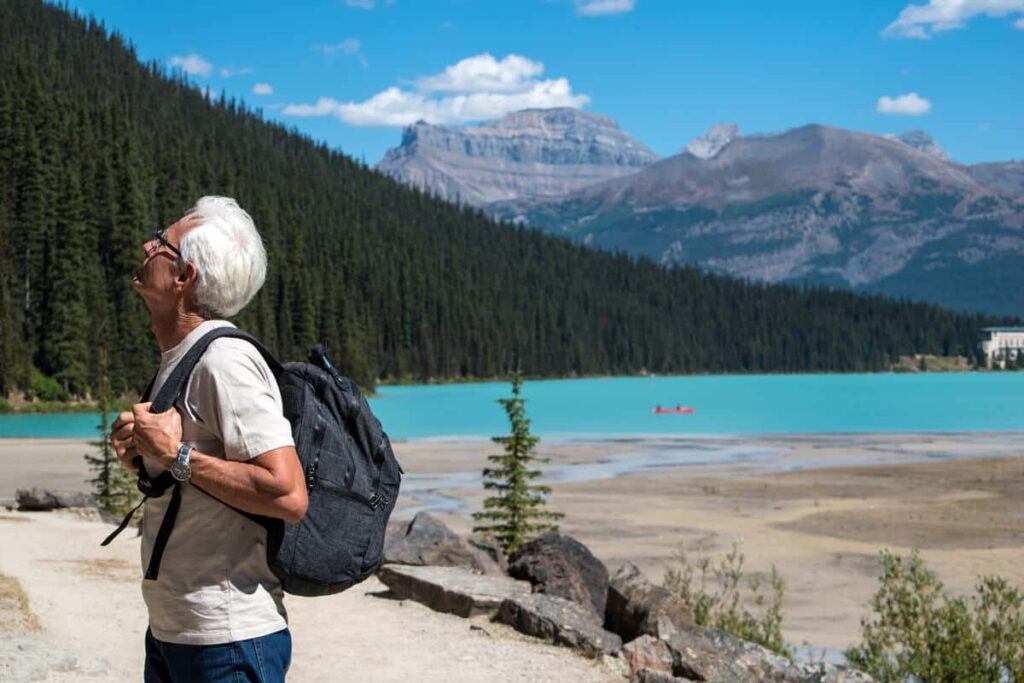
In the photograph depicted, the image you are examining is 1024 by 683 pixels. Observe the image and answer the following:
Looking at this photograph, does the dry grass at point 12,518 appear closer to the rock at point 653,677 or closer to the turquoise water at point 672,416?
the rock at point 653,677

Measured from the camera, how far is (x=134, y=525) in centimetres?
2142

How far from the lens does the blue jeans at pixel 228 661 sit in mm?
3686

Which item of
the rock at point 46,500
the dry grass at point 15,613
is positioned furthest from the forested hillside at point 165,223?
the dry grass at point 15,613

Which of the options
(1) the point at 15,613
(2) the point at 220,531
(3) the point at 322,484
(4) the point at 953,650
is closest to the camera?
(2) the point at 220,531

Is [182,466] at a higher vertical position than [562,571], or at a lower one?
higher

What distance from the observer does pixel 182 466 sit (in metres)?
3.62

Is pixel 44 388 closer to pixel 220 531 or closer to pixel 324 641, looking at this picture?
pixel 324 641

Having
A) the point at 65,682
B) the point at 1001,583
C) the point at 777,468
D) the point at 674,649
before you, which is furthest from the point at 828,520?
the point at 65,682

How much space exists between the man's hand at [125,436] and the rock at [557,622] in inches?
300

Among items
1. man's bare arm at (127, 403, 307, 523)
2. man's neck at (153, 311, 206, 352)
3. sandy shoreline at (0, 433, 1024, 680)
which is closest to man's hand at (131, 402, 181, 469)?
man's bare arm at (127, 403, 307, 523)

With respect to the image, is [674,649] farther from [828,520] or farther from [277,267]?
[277,267]

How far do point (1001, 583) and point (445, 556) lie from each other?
658cm

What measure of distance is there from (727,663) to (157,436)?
831 cm

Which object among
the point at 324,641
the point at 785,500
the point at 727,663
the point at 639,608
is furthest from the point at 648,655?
the point at 785,500
